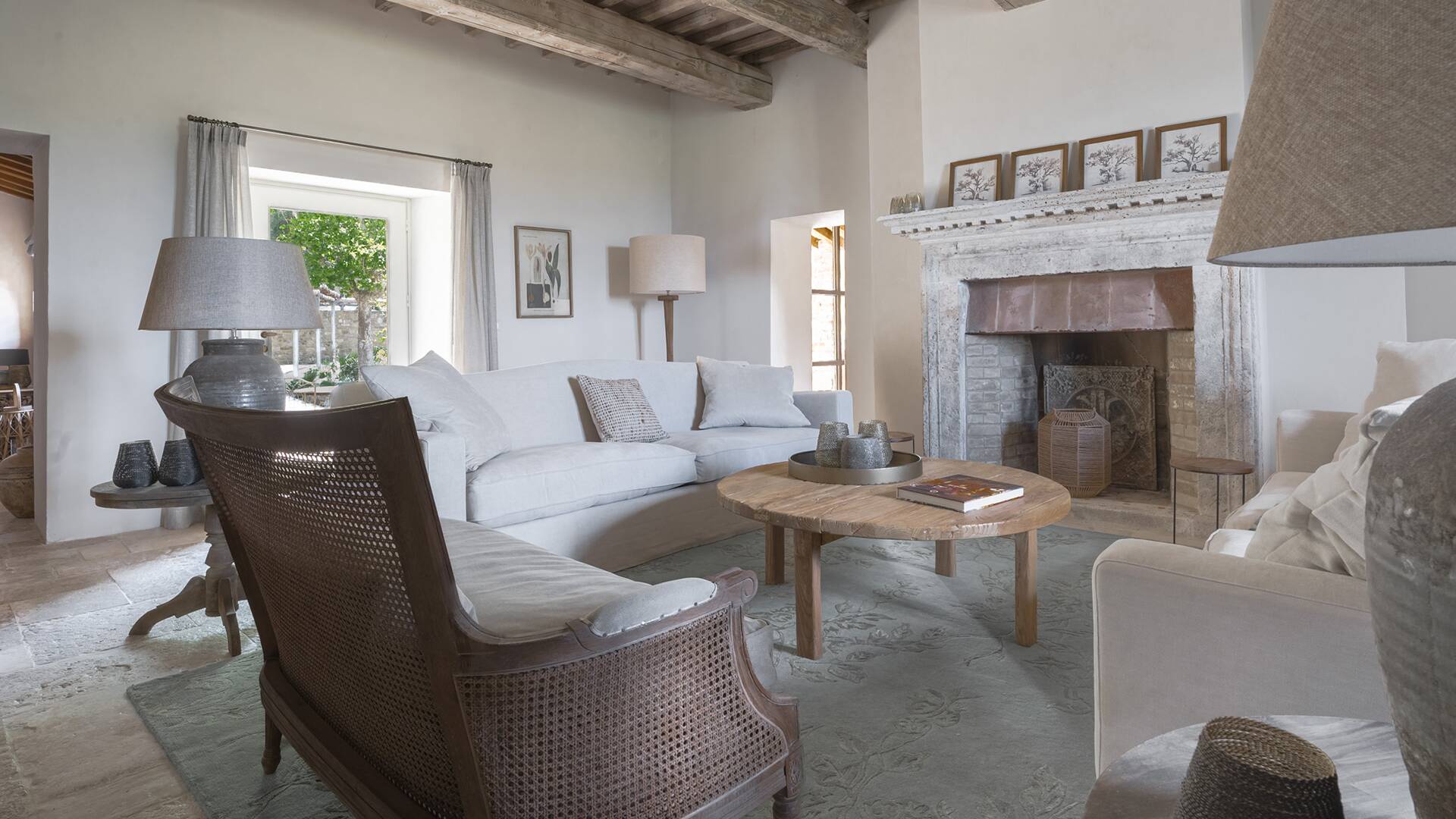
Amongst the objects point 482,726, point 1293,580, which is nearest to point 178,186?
point 482,726

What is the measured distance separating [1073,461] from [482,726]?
12.2 feet

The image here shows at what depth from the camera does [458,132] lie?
5.46 metres

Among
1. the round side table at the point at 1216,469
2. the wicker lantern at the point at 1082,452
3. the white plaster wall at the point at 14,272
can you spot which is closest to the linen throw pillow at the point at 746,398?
the wicker lantern at the point at 1082,452

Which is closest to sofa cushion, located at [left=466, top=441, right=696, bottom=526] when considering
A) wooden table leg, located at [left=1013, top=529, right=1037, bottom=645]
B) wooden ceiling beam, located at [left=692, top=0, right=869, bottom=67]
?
wooden table leg, located at [left=1013, top=529, right=1037, bottom=645]

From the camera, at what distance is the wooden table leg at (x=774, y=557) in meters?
3.04

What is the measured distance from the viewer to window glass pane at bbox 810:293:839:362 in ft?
22.3

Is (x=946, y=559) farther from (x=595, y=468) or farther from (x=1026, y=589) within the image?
(x=595, y=468)

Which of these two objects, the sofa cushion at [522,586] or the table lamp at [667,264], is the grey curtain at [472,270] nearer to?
the table lamp at [667,264]

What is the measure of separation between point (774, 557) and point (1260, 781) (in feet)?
8.25

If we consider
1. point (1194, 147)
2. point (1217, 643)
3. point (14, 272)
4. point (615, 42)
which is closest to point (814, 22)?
point (615, 42)

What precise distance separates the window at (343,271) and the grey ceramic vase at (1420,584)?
5.35 meters

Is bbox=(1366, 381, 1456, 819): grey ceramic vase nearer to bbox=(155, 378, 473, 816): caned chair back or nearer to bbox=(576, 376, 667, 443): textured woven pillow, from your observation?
bbox=(155, 378, 473, 816): caned chair back

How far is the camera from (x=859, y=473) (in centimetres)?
275

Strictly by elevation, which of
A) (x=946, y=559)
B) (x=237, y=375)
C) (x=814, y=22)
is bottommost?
(x=946, y=559)
